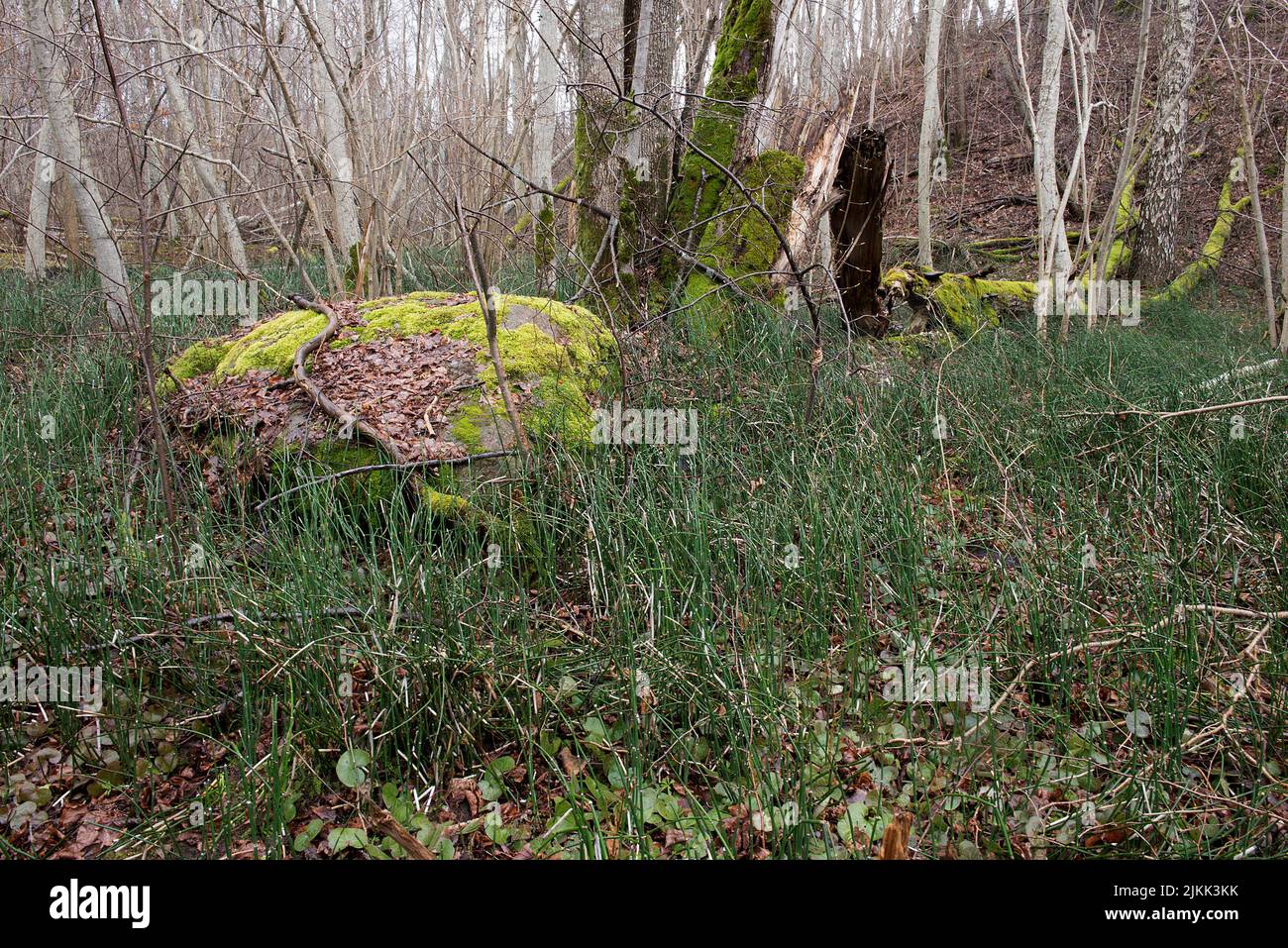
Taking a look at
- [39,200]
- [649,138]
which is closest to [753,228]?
[649,138]

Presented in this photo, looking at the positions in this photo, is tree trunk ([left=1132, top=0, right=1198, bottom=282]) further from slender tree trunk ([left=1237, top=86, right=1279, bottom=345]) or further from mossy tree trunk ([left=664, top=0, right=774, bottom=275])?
mossy tree trunk ([left=664, top=0, right=774, bottom=275])

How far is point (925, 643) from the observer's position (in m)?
2.50

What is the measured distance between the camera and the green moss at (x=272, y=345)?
3.95m

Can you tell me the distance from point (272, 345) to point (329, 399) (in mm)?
733

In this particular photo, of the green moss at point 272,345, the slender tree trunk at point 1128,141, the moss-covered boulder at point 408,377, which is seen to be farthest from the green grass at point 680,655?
the slender tree trunk at point 1128,141

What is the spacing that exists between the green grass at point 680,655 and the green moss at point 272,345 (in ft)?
2.10

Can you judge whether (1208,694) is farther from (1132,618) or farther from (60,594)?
(60,594)

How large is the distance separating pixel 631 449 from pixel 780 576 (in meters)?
1.30

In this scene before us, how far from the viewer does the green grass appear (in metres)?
1.88

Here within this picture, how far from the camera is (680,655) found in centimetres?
231

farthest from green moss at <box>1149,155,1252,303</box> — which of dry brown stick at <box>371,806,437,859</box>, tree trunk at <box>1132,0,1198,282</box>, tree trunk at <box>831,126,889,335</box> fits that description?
dry brown stick at <box>371,806,437,859</box>

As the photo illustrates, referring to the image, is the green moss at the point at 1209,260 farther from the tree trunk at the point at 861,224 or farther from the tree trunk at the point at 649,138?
the tree trunk at the point at 649,138
